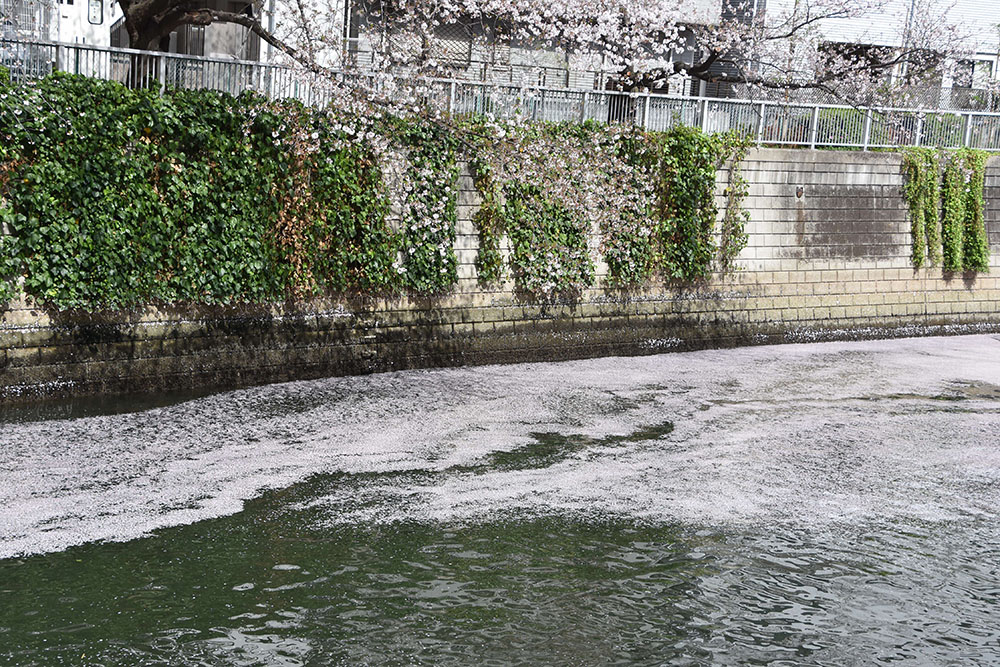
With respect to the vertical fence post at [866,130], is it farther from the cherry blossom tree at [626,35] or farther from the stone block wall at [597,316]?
the cherry blossom tree at [626,35]

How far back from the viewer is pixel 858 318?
58.5 feet

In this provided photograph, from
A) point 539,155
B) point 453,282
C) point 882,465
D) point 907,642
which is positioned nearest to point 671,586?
point 907,642

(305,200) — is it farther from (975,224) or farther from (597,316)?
(975,224)


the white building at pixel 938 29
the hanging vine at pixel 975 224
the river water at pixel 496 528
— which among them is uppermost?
the white building at pixel 938 29

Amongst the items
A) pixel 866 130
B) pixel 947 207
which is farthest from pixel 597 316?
pixel 947 207

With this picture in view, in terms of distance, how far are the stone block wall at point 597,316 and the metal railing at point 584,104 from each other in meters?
0.47

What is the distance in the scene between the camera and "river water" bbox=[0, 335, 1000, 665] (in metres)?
6.55

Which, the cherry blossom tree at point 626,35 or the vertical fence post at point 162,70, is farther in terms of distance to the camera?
the cherry blossom tree at point 626,35

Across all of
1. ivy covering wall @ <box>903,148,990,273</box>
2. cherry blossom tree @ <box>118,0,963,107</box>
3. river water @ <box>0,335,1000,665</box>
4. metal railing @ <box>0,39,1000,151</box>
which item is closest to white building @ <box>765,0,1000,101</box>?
cherry blossom tree @ <box>118,0,963,107</box>

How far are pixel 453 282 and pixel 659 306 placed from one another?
3.42 metres

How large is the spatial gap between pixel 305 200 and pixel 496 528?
6111mm

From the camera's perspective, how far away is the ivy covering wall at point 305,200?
11.3 meters

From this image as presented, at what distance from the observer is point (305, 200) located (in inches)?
519

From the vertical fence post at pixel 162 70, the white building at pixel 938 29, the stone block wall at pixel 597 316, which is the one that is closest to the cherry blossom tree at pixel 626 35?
the white building at pixel 938 29
